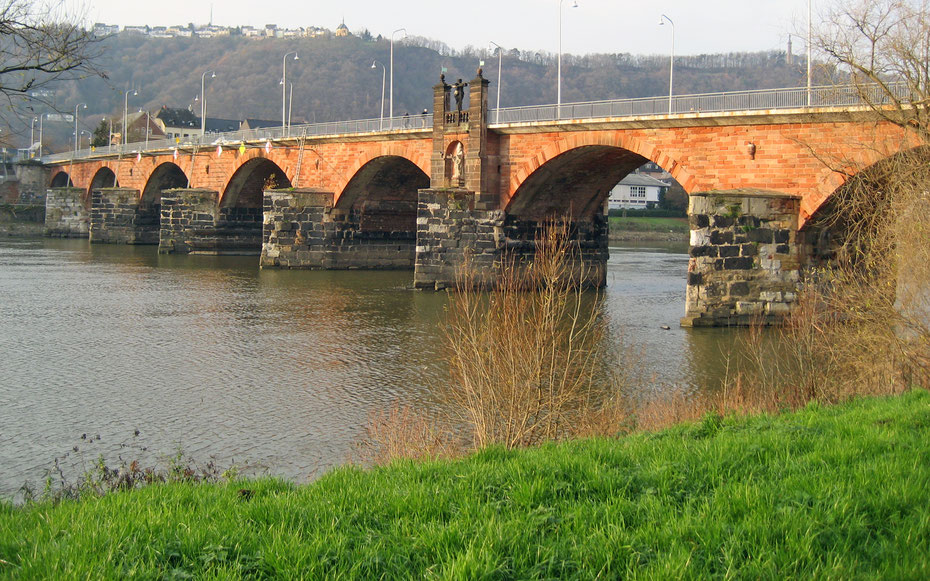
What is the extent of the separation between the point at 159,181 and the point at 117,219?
3467 millimetres

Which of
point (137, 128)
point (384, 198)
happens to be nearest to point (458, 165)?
point (384, 198)

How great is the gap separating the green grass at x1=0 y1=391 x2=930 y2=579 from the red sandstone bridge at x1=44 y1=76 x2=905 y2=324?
1243 centimetres

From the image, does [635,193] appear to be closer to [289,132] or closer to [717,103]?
[289,132]

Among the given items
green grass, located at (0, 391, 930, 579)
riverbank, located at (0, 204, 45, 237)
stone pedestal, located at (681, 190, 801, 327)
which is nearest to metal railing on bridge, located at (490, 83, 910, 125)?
stone pedestal, located at (681, 190, 801, 327)

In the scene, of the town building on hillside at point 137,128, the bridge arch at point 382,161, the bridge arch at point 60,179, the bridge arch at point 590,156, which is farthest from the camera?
the town building on hillside at point 137,128

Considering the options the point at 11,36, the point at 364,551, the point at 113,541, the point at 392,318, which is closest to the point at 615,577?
the point at 364,551

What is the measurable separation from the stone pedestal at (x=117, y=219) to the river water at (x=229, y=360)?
2207 cm

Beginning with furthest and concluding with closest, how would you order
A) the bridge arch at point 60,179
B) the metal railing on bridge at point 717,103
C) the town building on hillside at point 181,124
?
the town building on hillside at point 181,124 → the bridge arch at point 60,179 → the metal railing on bridge at point 717,103

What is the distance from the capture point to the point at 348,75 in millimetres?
101188

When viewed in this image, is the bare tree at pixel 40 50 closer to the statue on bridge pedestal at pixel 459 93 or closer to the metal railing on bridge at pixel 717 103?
the metal railing on bridge at pixel 717 103

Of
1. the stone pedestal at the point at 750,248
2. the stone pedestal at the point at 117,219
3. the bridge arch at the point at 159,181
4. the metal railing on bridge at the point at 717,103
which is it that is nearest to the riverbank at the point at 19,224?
the stone pedestal at the point at 117,219

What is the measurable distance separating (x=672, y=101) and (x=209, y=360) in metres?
12.8

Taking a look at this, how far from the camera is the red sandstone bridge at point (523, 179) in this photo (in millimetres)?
19156

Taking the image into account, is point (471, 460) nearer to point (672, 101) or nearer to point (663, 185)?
point (672, 101)
